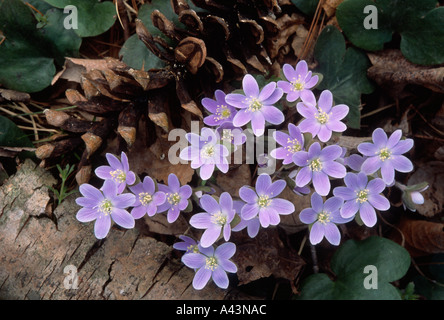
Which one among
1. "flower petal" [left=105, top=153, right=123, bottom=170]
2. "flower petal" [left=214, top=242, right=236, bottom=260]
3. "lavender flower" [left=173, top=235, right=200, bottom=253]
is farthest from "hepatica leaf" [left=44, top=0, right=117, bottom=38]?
"flower petal" [left=214, top=242, right=236, bottom=260]

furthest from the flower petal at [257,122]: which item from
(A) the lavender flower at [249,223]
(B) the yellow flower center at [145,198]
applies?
Answer: (B) the yellow flower center at [145,198]

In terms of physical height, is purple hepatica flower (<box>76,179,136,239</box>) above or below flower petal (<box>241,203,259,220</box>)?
below

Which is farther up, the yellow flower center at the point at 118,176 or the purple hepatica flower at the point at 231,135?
the purple hepatica flower at the point at 231,135

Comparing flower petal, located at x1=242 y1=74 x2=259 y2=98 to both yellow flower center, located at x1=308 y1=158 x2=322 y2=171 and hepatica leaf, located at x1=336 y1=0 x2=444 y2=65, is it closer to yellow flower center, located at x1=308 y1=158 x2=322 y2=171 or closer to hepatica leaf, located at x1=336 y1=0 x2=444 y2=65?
yellow flower center, located at x1=308 y1=158 x2=322 y2=171

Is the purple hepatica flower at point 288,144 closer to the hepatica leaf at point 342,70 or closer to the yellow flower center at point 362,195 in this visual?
the yellow flower center at point 362,195

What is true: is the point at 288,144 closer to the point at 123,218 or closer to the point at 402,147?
the point at 402,147

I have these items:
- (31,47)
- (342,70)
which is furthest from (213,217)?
(31,47)
